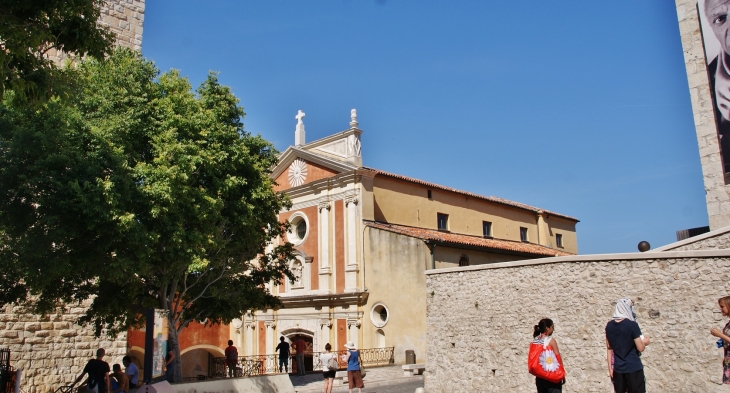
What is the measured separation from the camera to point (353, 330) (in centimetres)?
2755

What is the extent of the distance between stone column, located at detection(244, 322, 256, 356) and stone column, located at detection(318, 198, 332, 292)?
587 cm

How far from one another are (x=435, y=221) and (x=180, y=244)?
60.1 feet

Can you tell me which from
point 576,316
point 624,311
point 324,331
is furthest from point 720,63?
point 324,331

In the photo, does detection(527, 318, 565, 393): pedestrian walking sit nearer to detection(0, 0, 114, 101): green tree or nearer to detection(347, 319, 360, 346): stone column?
detection(0, 0, 114, 101): green tree

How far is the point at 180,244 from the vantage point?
1517 cm

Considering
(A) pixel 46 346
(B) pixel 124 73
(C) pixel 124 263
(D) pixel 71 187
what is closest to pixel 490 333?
(C) pixel 124 263

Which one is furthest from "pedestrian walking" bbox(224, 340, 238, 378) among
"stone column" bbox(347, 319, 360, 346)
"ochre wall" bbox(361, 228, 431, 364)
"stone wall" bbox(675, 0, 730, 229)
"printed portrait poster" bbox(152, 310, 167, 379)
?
"stone wall" bbox(675, 0, 730, 229)

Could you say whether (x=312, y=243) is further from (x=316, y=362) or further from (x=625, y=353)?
(x=625, y=353)

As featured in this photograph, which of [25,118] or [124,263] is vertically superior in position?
[25,118]

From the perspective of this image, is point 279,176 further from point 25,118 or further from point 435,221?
point 25,118

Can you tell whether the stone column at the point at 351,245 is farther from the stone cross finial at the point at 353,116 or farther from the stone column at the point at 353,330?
the stone cross finial at the point at 353,116

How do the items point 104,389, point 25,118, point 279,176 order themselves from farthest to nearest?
→ point 279,176 < point 25,118 < point 104,389

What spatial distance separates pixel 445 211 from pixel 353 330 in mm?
8565

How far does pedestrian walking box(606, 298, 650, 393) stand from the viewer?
25.3 ft
